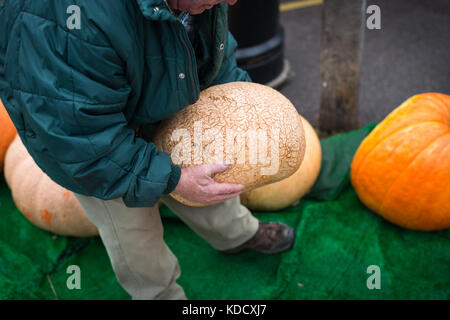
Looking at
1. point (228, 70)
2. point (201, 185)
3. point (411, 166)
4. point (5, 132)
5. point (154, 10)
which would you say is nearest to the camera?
point (154, 10)

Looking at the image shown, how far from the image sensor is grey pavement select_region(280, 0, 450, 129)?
3621 millimetres

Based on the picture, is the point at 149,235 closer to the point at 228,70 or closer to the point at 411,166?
the point at 228,70

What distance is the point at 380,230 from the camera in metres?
2.28

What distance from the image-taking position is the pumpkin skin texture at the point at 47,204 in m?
2.27

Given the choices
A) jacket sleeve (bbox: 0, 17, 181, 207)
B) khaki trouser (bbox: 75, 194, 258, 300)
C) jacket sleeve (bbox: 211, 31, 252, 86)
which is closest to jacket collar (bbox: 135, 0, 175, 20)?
jacket sleeve (bbox: 0, 17, 181, 207)

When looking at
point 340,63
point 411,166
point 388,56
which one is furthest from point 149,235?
point 388,56

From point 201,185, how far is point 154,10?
60 centimetres

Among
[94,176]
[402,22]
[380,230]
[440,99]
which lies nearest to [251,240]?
[380,230]

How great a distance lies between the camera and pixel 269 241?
2213mm

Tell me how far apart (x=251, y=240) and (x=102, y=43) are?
55.9 inches

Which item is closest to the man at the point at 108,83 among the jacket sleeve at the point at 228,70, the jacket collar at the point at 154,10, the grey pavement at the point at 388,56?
the jacket collar at the point at 154,10

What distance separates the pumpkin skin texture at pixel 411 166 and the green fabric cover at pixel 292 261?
0.14 m

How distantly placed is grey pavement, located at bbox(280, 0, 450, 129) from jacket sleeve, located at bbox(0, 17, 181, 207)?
1990 mm
